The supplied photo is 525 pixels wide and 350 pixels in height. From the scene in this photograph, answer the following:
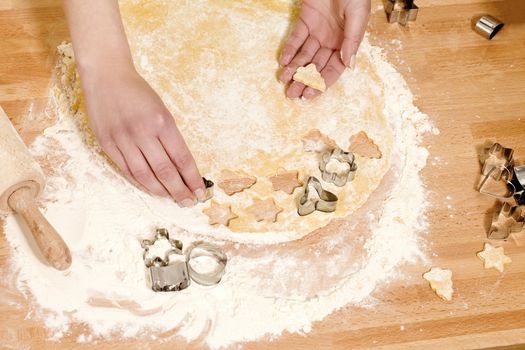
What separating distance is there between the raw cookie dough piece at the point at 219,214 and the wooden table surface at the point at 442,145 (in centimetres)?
26

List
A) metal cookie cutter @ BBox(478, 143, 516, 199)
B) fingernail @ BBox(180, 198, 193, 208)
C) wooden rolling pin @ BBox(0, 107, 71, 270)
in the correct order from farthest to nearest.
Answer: metal cookie cutter @ BBox(478, 143, 516, 199), fingernail @ BBox(180, 198, 193, 208), wooden rolling pin @ BBox(0, 107, 71, 270)

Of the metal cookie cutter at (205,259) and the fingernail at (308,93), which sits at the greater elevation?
the fingernail at (308,93)

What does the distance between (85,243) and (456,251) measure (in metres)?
0.75

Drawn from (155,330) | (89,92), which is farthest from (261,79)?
(155,330)

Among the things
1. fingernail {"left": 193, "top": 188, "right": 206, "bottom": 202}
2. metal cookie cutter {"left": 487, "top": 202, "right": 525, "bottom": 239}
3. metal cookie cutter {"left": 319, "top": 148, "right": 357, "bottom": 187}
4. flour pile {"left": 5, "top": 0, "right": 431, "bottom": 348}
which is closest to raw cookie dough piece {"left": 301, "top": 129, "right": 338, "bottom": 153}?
metal cookie cutter {"left": 319, "top": 148, "right": 357, "bottom": 187}

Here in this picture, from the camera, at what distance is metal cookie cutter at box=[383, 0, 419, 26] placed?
1.54 m

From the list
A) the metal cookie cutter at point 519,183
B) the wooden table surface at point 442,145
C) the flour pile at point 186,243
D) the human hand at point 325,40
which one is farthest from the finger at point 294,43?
the metal cookie cutter at point 519,183

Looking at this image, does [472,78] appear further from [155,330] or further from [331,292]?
[155,330]

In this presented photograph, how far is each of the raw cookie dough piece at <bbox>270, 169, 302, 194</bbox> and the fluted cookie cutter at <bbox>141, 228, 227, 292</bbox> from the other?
0.63 feet

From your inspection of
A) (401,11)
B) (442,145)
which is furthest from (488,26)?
(442,145)

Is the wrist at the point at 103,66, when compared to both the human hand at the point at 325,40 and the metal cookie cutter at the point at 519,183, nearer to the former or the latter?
the human hand at the point at 325,40

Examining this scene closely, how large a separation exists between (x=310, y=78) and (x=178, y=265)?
505 millimetres

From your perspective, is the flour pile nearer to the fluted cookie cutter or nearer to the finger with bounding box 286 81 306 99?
the fluted cookie cutter

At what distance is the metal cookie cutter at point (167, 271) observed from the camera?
3.80 ft
